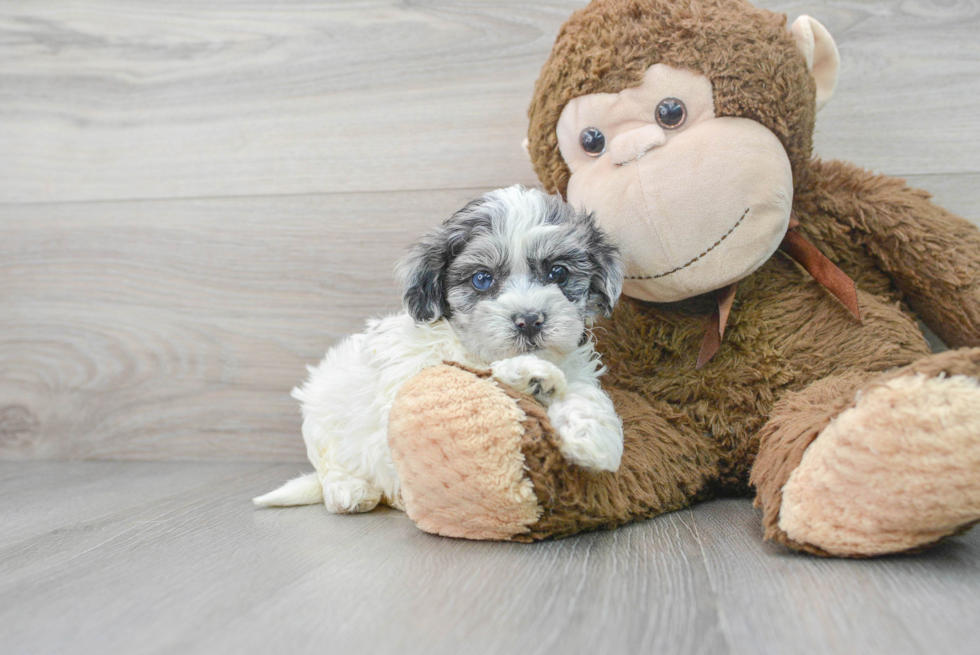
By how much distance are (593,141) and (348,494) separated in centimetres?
75

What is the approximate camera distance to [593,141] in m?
1.24

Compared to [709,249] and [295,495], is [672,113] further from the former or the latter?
[295,495]

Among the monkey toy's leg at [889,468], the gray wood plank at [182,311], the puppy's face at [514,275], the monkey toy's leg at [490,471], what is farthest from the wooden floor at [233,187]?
the puppy's face at [514,275]

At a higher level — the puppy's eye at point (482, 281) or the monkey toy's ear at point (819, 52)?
the monkey toy's ear at point (819, 52)

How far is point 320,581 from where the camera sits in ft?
2.97

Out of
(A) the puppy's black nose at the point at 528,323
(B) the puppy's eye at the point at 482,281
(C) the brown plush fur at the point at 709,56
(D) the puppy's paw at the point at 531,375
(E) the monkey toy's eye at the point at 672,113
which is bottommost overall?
(D) the puppy's paw at the point at 531,375

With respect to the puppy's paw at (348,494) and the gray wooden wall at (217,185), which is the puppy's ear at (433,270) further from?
the gray wooden wall at (217,185)

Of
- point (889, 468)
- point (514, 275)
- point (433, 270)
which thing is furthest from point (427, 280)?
point (889, 468)

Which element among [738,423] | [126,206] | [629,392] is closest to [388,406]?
[629,392]

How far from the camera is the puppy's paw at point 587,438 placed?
97 centimetres

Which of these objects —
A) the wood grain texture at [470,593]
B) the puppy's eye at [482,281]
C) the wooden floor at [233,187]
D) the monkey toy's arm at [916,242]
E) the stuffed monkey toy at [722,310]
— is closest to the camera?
the wood grain texture at [470,593]

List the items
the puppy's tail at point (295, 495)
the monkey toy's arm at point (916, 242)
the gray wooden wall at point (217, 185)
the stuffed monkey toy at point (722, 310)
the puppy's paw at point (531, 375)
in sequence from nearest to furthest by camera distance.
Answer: the stuffed monkey toy at point (722, 310) < the puppy's paw at point (531, 375) < the monkey toy's arm at point (916, 242) < the puppy's tail at point (295, 495) < the gray wooden wall at point (217, 185)

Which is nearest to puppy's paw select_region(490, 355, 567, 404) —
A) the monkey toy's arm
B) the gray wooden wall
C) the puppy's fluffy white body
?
the puppy's fluffy white body

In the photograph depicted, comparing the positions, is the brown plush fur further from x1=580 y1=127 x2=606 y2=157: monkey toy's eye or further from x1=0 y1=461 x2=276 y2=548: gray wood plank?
x1=0 y1=461 x2=276 y2=548: gray wood plank
